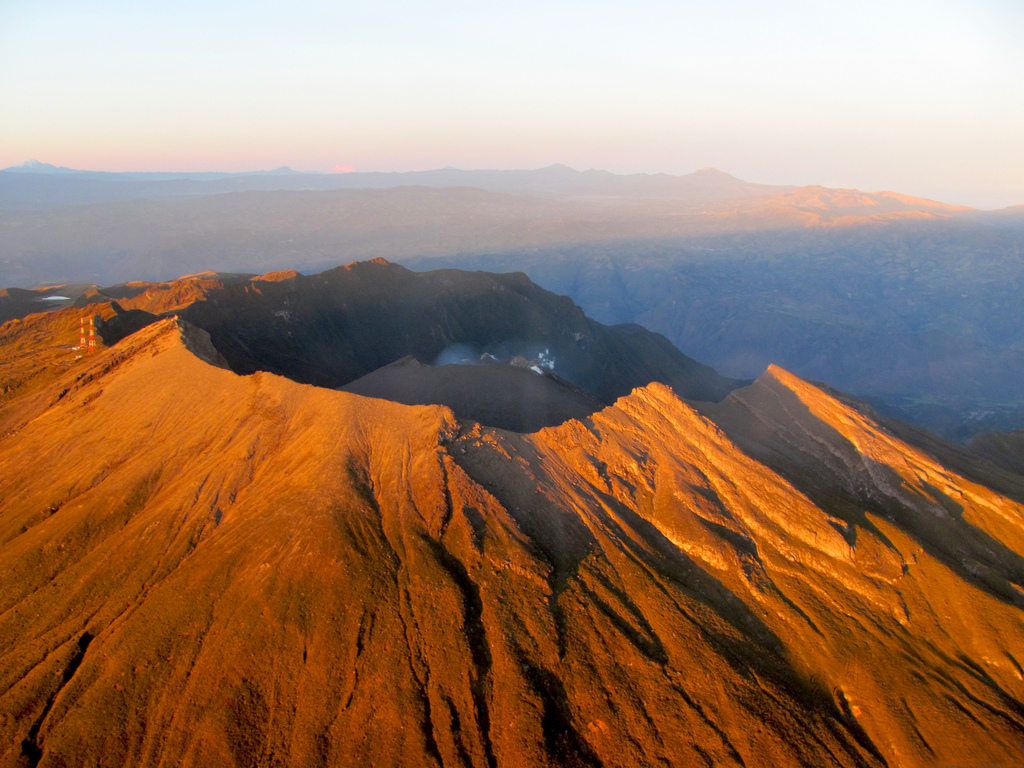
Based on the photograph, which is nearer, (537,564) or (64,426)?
(537,564)

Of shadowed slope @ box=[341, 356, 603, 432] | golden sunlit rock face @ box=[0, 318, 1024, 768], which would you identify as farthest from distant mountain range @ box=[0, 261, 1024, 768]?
shadowed slope @ box=[341, 356, 603, 432]

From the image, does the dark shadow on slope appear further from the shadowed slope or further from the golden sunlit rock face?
the shadowed slope

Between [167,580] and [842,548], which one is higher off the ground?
[842,548]

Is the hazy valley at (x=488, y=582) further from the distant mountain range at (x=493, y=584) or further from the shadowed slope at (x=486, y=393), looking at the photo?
the shadowed slope at (x=486, y=393)

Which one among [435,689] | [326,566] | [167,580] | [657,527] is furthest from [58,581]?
[657,527]

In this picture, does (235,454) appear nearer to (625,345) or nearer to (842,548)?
(842,548)

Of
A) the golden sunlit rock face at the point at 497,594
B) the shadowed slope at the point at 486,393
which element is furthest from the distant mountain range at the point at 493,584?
the shadowed slope at the point at 486,393
